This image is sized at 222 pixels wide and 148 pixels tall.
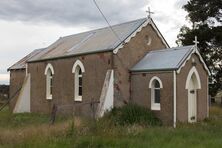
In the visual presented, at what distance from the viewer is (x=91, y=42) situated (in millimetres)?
27281

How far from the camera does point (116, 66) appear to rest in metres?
23.6

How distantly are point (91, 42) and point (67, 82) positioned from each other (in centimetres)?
322

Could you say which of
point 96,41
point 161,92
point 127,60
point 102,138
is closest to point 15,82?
point 96,41

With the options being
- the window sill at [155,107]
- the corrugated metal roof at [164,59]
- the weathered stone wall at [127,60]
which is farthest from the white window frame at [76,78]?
the window sill at [155,107]

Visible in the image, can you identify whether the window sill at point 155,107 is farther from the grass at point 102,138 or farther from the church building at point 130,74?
the grass at point 102,138

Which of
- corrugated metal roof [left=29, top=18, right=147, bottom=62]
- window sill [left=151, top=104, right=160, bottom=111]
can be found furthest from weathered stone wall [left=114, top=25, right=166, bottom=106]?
window sill [left=151, top=104, right=160, bottom=111]

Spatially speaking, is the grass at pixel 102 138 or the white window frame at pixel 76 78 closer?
the grass at pixel 102 138

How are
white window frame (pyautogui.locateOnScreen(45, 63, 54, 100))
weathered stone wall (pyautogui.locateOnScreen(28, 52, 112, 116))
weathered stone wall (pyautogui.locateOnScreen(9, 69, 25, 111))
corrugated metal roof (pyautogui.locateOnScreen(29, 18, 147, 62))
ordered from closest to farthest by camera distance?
1. weathered stone wall (pyautogui.locateOnScreen(28, 52, 112, 116))
2. corrugated metal roof (pyautogui.locateOnScreen(29, 18, 147, 62))
3. white window frame (pyautogui.locateOnScreen(45, 63, 54, 100))
4. weathered stone wall (pyautogui.locateOnScreen(9, 69, 25, 111))

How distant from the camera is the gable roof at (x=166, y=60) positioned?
845 inches

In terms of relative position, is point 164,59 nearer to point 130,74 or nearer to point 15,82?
point 130,74

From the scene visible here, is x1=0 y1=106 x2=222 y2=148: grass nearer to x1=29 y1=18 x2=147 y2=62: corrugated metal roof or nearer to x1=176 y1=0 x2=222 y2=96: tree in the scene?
x1=29 y1=18 x2=147 y2=62: corrugated metal roof

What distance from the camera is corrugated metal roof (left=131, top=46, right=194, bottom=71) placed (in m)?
21.5

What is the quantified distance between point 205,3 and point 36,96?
18940 millimetres

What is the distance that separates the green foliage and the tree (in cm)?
1738
